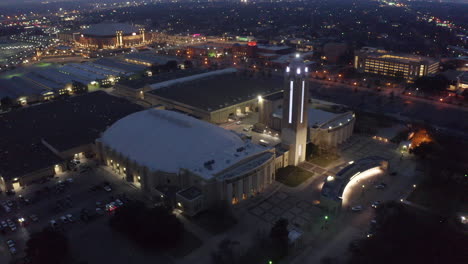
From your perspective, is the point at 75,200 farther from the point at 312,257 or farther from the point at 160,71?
the point at 160,71

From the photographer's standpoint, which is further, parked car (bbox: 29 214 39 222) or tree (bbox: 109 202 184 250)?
parked car (bbox: 29 214 39 222)

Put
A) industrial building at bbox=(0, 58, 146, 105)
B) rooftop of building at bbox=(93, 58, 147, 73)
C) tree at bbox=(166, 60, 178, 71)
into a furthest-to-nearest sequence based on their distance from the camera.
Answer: rooftop of building at bbox=(93, 58, 147, 73) → tree at bbox=(166, 60, 178, 71) → industrial building at bbox=(0, 58, 146, 105)

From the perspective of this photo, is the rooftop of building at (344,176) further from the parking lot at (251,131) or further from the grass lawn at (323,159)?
the parking lot at (251,131)

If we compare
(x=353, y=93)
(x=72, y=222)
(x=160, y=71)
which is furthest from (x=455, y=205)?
(x=160, y=71)

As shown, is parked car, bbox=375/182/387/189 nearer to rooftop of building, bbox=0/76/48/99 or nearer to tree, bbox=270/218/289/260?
tree, bbox=270/218/289/260

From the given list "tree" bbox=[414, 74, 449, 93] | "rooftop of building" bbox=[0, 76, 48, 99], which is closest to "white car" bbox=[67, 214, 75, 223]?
"rooftop of building" bbox=[0, 76, 48, 99]

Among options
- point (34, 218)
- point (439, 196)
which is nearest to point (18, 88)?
point (34, 218)
